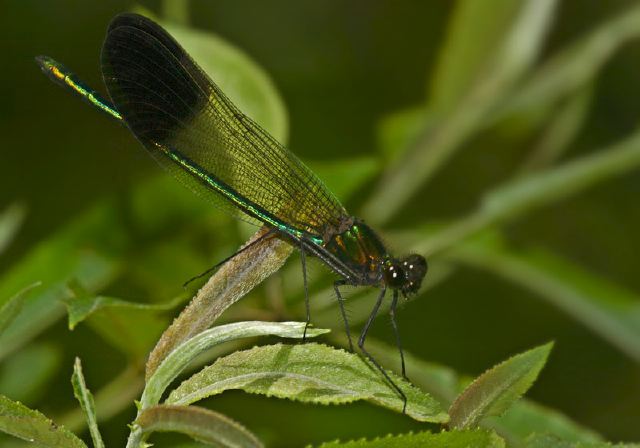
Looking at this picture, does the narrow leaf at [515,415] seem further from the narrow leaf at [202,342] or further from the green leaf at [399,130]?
the green leaf at [399,130]

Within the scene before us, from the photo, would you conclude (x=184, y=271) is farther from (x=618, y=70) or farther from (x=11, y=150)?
(x=618, y=70)

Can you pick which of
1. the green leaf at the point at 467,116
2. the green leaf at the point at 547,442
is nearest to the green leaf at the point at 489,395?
the green leaf at the point at 547,442

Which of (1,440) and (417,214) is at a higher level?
(417,214)

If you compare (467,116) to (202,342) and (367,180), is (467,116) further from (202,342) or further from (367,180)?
(202,342)

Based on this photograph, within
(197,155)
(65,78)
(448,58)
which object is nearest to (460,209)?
(448,58)

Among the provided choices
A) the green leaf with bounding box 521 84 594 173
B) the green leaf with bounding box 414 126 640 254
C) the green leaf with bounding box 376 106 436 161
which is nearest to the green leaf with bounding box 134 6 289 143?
the green leaf with bounding box 414 126 640 254

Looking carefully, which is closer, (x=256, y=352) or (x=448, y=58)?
(x=256, y=352)
